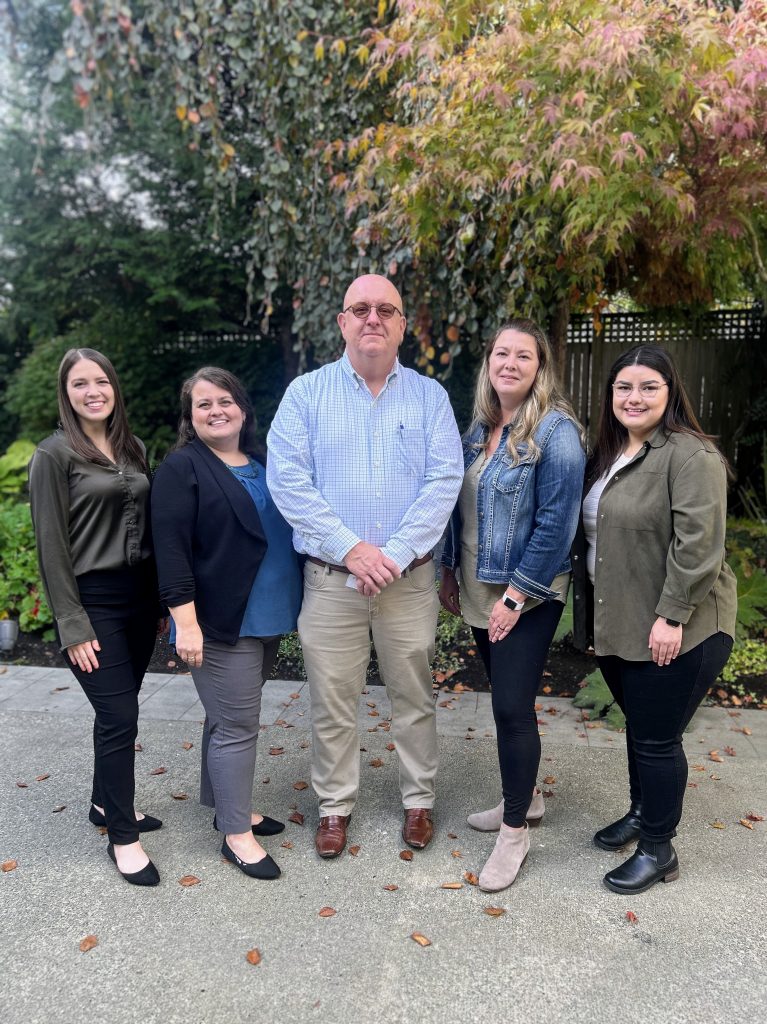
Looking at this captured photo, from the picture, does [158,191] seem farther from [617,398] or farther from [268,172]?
[617,398]

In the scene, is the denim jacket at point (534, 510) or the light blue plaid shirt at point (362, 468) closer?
the denim jacket at point (534, 510)

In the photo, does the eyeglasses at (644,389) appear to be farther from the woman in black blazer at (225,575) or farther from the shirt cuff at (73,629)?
the shirt cuff at (73,629)

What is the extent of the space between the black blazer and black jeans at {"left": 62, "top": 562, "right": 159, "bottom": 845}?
0.21 meters

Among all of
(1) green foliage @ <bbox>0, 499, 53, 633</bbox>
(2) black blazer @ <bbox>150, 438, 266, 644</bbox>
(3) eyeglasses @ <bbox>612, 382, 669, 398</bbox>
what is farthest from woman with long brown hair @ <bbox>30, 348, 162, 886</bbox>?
(1) green foliage @ <bbox>0, 499, 53, 633</bbox>

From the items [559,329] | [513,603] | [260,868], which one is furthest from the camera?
[559,329]

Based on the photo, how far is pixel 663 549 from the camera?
2359 mm

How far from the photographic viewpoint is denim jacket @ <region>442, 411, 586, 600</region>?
244 cm

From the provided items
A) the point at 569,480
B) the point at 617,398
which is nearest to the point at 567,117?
the point at 617,398

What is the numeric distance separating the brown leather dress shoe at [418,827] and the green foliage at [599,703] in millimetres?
1317

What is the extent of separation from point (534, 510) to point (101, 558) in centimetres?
143

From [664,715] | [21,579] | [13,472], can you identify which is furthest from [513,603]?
[13,472]

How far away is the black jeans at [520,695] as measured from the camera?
2.51 m

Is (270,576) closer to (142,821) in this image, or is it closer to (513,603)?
(513,603)

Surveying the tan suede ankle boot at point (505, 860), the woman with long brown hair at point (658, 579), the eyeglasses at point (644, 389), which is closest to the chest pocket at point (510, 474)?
the woman with long brown hair at point (658, 579)
